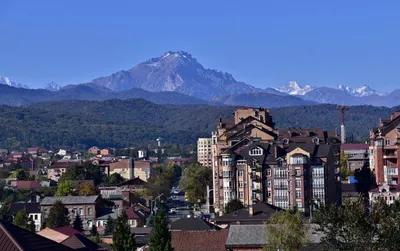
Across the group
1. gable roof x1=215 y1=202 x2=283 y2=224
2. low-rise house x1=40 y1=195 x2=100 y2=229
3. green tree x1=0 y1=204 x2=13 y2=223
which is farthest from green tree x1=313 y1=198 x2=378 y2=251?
low-rise house x1=40 y1=195 x2=100 y2=229

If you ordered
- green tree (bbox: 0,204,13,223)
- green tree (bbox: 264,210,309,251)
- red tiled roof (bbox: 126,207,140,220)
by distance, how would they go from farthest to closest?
red tiled roof (bbox: 126,207,140,220) → green tree (bbox: 0,204,13,223) → green tree (bbox: 264,210,309,251)

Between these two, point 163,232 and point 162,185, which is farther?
point 162,185

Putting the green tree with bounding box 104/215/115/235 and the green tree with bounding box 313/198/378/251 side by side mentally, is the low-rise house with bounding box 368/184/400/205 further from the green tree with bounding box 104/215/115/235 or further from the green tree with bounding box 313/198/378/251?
the green tree with bounding box 313/198/378/251

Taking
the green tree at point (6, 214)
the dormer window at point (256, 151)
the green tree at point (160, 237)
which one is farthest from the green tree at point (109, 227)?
the green tree at point (160, 237)

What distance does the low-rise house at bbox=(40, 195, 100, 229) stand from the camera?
3127 inches

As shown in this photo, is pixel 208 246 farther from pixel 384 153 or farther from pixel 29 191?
pixel 29 191

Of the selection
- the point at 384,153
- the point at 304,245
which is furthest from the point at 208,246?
the point at 384,153

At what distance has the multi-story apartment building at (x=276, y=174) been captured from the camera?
236 ft

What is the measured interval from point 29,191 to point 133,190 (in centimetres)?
1022

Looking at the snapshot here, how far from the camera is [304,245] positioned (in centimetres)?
4247

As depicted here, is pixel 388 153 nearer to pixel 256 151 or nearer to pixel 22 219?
pixel 256 151

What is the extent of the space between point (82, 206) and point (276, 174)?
15.8 meters

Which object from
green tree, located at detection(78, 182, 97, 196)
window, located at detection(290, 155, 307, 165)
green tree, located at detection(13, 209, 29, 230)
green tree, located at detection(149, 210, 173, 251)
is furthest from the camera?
green tree, located at detection(78, 182, 97, 196)

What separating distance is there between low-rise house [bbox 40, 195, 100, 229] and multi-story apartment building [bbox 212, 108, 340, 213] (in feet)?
29.0
